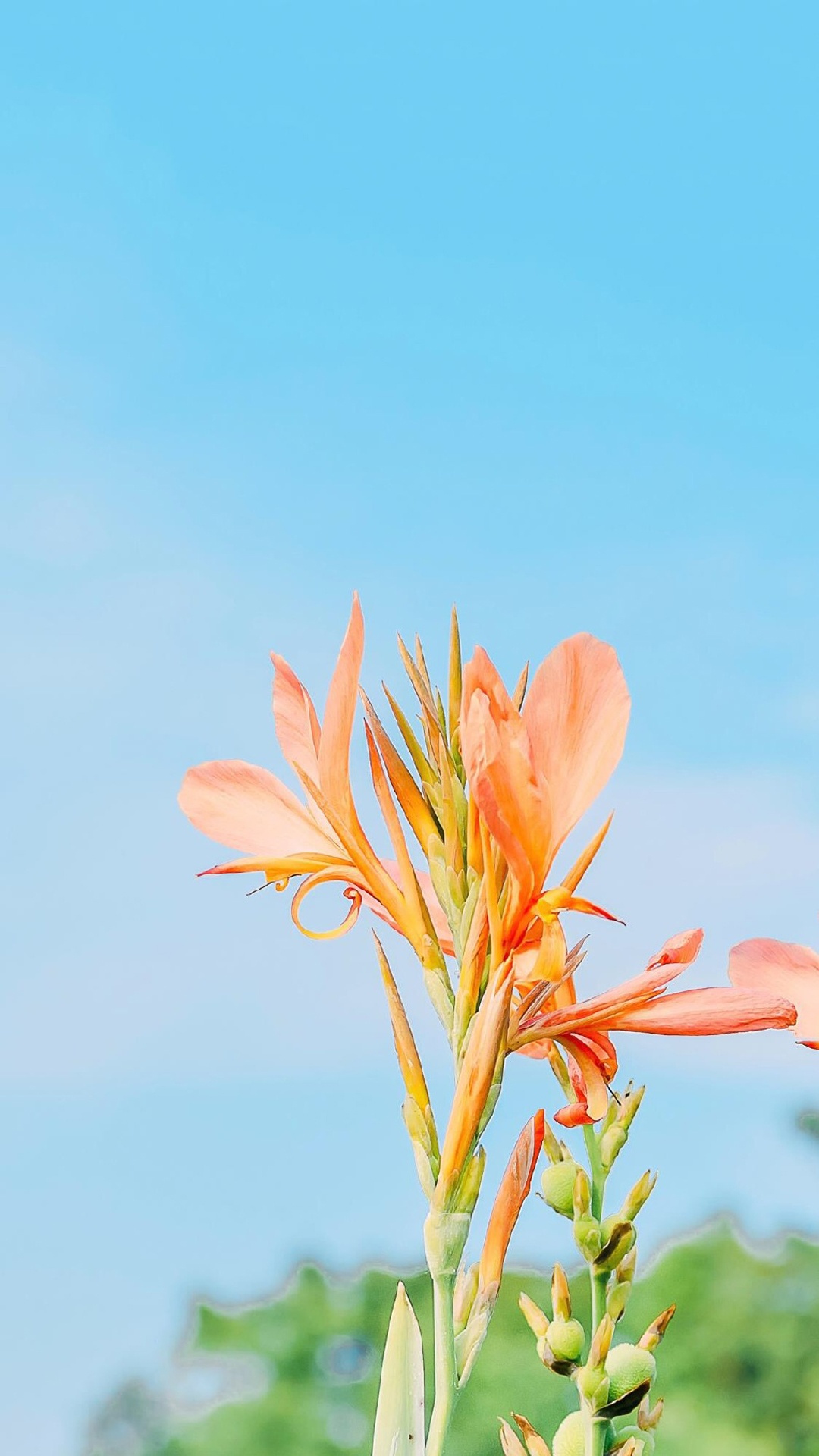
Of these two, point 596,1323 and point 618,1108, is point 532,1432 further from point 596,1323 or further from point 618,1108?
point 618,1108

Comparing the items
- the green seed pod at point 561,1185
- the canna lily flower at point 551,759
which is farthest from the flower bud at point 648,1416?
the canna lily flower at point 551,759

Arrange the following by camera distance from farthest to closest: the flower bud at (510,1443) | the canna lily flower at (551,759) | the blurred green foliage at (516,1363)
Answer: the blurred green foliage at (516,1363), the canna lily flower at (551,759), the flower bud at (510,1443)

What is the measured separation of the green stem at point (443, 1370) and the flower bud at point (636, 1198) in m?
0.10

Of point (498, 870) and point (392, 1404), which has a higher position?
point (498, 870)

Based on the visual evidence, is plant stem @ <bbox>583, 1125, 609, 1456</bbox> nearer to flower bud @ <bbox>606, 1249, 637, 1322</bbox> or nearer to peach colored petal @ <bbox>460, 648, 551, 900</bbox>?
flower bud @ <bbox>606, 1249, 637, 1322</bbox>

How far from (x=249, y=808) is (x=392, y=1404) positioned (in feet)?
1.25

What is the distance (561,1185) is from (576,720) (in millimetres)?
258

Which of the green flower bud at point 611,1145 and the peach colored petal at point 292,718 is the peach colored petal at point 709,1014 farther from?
the peach colored petal at point 292,718

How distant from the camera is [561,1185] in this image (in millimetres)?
788

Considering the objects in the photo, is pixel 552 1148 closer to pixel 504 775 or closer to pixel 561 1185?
pixel 561 1185

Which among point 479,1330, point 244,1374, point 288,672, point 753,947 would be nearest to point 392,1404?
point 479,1330

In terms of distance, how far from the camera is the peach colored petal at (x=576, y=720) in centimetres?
88

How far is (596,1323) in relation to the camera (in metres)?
0.77

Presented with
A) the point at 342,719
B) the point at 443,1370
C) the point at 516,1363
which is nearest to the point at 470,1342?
the point at 443,1370
